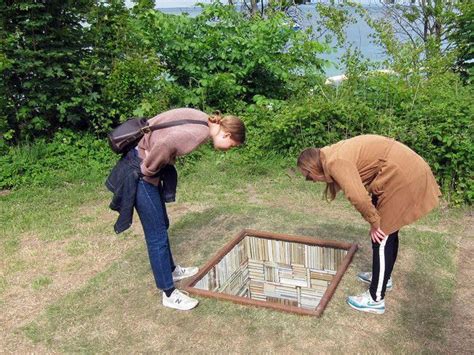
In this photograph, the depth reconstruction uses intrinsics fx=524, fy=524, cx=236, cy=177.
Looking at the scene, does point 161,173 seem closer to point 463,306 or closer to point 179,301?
point 179,301

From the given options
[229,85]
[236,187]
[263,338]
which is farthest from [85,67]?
[263,338]

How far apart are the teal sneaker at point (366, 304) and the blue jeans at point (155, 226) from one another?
4.09 feet

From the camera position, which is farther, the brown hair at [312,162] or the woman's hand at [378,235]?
the woman's hand at [378,235]

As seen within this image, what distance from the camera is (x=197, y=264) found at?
428 cm

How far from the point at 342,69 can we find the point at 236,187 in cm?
261

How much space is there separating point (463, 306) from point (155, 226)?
213cm

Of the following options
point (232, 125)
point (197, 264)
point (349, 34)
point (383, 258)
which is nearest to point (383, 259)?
point (383, 258)

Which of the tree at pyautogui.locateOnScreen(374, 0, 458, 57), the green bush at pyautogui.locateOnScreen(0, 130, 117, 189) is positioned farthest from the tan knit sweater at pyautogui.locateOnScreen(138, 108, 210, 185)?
the tree at pyautogui.locateOnScreen(374, 0, 458, 57)

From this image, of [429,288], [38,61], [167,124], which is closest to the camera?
[167,124]

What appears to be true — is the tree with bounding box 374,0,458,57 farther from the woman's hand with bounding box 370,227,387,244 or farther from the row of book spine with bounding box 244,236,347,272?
the woman's hand with bounding box 370,227,387,244

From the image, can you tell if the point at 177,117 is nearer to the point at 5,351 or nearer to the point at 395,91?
the point at 5,351

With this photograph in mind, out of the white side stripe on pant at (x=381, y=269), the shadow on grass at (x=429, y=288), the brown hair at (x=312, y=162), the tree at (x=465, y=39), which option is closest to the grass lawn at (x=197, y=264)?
the shadow on grass at (x=429, y=288)

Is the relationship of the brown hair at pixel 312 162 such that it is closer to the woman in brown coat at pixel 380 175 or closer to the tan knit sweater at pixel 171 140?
the woman in brown coat at pixel 380 175

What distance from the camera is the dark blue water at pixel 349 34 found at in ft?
26.0
